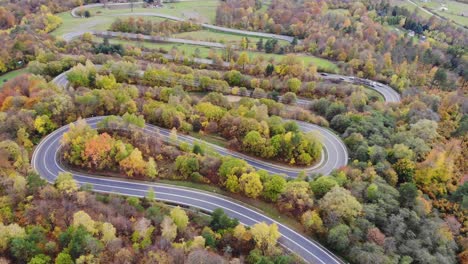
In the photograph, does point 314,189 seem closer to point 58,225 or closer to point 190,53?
point 58,225

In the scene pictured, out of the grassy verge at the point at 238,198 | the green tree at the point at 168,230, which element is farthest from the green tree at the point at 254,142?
the green tree at the point at 168,230

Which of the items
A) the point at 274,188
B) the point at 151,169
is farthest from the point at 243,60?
the point at 274,188

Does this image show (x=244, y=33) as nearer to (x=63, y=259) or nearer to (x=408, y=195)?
(x=408, y=195)

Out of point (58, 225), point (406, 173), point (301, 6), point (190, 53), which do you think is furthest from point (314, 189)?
point (301, 6)

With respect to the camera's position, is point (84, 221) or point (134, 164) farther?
point (134, 164)

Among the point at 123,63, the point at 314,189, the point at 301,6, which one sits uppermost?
the point at 301,6

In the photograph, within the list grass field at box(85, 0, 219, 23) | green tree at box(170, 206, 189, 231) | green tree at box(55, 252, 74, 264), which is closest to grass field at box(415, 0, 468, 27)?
grass field at box(85, 0, 219, 23)

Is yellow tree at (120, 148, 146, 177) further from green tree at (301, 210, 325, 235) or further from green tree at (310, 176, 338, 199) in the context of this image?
green tree at (310, 176, 338, 199)
